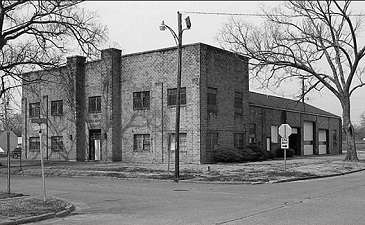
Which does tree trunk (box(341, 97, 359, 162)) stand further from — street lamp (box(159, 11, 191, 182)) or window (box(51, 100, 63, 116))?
window (box(51, 100, 63, 116))

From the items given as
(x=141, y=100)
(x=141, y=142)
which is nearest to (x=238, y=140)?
(x=141, y=142)

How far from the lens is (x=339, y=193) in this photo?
53.0 ft

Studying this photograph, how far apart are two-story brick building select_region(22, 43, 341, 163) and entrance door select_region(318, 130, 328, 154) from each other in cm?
1395

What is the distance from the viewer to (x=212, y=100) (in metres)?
34.8

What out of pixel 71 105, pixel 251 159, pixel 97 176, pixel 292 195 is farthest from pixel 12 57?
pixel 292 195

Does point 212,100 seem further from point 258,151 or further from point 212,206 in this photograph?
point 212,206

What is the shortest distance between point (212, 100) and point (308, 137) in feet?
78.1

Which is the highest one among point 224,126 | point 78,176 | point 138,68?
point 138,68

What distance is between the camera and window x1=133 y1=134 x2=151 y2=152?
36719mm

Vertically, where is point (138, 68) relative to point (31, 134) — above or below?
above

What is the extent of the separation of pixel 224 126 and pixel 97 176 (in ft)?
42.0

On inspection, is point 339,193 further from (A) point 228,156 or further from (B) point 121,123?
(B) point 121,123

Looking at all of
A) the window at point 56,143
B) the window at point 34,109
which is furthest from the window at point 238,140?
the window at point 34,109

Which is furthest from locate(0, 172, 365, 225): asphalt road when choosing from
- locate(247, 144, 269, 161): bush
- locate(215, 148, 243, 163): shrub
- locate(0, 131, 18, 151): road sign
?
locate(247, 144, 269, 161): bush
